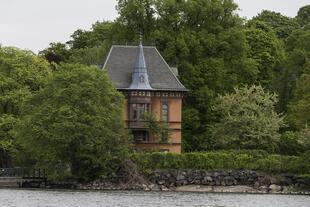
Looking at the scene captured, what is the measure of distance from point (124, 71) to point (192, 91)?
8.54m

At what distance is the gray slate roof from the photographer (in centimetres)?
8156

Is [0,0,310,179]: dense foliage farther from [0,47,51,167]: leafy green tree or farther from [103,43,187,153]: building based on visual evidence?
[103,43,187,153]: building

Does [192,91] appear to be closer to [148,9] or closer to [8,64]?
[148,9]

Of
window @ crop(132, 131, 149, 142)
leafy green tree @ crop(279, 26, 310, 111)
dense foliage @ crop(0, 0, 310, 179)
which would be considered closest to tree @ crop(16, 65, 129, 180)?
dense foliage @ crop(0, 0, 310, 179)

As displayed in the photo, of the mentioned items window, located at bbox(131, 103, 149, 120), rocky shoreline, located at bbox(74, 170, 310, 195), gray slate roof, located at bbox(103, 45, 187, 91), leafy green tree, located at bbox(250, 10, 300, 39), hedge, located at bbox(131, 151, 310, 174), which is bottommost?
rocky shoreline, located at bbox(74, 170, 310, 195)

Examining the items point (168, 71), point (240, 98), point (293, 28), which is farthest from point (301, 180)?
point (293, 28)

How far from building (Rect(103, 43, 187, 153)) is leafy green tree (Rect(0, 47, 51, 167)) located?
6.25 meters

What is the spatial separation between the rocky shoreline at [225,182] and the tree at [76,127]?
396cm

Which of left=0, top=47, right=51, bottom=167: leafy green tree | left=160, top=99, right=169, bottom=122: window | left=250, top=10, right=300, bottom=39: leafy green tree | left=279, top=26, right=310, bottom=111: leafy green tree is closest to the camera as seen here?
left=0, top=47, right=51, bottom=167: leafy green tree

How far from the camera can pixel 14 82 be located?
3189 inches

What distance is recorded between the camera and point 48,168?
70062mm

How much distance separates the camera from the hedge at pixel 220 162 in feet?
242

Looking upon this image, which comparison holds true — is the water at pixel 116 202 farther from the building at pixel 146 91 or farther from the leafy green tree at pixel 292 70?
the leafy green tree at pixel 292 70

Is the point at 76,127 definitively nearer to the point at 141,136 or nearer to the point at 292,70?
the point at 141,136
